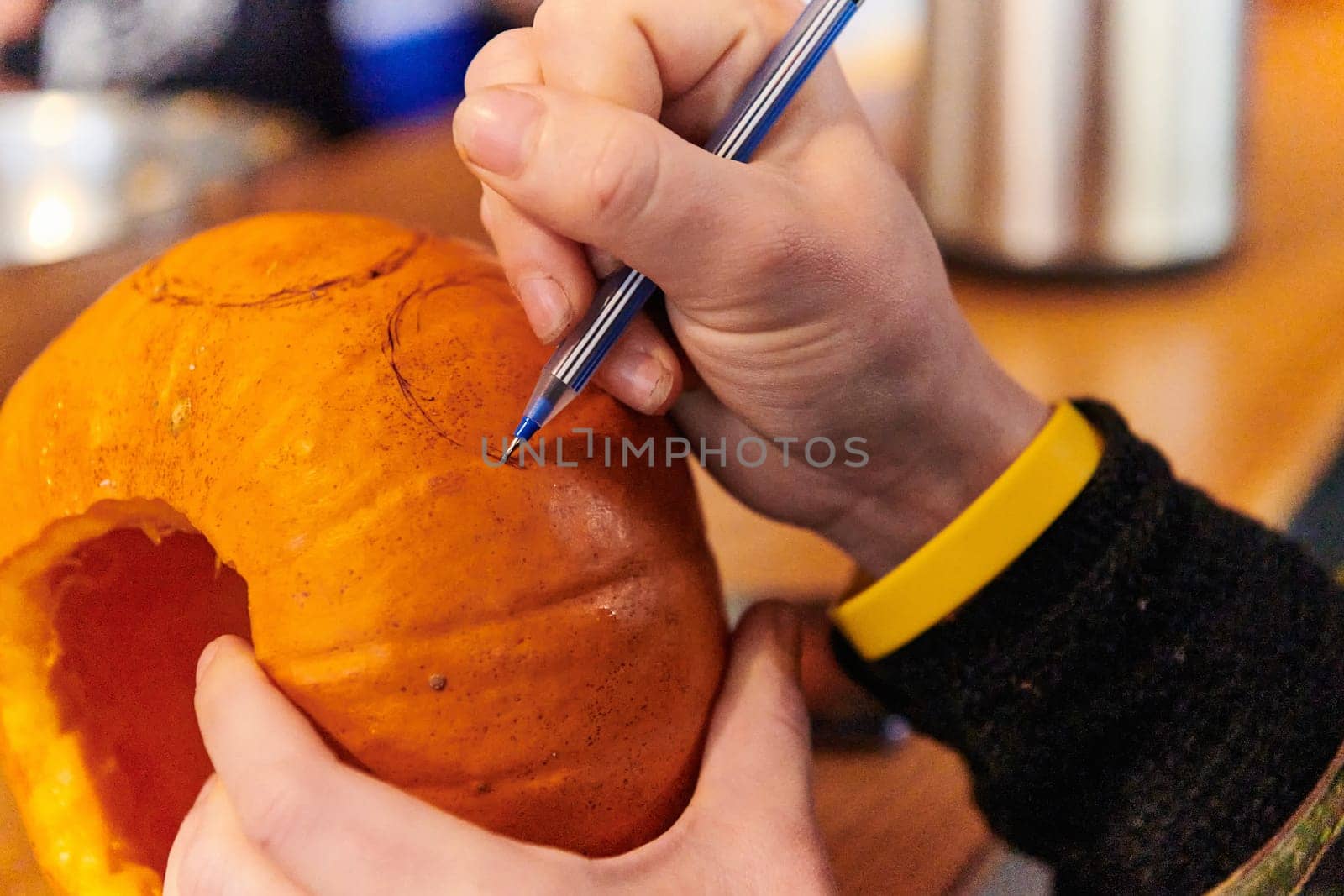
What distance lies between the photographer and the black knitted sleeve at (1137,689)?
1.91ft

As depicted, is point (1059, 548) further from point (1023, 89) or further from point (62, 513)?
point (1023, 89)

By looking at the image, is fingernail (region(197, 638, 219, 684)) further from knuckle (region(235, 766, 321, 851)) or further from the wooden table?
the wooden table

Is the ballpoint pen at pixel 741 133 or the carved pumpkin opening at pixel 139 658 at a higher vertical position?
the ballpoint pen at pixel 741 133

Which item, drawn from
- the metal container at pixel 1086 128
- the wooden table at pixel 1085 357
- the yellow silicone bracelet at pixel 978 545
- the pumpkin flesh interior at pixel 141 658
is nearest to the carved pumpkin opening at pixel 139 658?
the pumpkin flesh interior at pixel 141 658

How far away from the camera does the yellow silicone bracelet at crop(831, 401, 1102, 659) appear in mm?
612

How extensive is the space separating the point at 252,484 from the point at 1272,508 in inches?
32.4

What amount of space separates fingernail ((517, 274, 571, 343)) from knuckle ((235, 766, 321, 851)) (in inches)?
8.4

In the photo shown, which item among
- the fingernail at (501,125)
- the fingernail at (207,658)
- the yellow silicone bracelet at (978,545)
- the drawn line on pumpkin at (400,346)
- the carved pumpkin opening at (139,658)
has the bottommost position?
the carved pumpkin opening at (139,658)

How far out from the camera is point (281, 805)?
43 cm

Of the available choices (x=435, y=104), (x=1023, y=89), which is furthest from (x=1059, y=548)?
(x=435, y=104)

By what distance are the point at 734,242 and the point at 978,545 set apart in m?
0.24

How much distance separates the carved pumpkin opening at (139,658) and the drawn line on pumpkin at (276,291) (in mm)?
110

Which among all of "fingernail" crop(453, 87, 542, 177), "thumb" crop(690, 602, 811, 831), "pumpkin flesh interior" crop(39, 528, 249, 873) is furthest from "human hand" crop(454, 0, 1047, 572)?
"pumpkin flesh interior" crop(39, 528, 249, 873)

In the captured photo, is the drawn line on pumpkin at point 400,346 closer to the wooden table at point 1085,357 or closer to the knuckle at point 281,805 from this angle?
the knuckle at point 281,805
